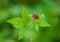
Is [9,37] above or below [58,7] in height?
below

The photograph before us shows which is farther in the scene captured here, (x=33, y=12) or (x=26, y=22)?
(x=33, y=12)

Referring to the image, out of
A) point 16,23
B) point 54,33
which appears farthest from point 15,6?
point 16,23

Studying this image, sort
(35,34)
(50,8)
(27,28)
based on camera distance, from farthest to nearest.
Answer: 1. (50,8)
2. (35,34)
3. (27,28)

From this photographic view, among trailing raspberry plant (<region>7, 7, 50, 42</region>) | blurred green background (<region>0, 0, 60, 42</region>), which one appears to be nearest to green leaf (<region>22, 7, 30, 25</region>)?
trailing raspberry plant (<region>7, 7, 50, 42</region>)

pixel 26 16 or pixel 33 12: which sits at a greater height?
pixel 26 16

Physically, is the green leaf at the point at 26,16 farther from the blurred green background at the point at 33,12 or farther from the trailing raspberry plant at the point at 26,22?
the blurred green background at the point at 33,12

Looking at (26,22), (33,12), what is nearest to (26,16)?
(26,22)

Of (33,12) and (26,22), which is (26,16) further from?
(33,12)

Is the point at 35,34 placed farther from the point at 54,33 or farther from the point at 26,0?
the point at 26,0

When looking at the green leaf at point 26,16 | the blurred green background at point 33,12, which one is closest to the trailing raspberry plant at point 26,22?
the green leaf at point 26,16
